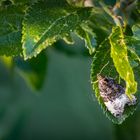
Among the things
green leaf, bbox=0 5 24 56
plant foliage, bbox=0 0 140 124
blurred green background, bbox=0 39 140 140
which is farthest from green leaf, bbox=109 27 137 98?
blurred green background, bbox=0 39 140 140

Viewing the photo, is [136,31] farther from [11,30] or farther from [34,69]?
[34,69]

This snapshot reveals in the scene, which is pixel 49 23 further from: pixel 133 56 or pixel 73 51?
pixel 73 51

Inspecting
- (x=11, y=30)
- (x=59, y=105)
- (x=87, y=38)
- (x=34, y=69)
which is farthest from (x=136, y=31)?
(x=59, y=105)

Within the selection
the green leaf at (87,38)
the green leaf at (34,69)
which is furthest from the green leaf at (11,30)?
A: the green leaf at (34,69)

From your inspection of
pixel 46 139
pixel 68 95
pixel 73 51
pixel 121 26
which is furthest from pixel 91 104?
pixel 121 26

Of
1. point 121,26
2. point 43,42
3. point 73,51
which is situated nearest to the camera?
point 43,42

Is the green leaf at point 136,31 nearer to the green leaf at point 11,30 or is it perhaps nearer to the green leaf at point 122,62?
the green leaf at point 122,62

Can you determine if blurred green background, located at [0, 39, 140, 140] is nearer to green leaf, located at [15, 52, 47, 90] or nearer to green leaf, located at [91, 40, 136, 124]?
green leaf, located at [15, 52, 47, 90]
